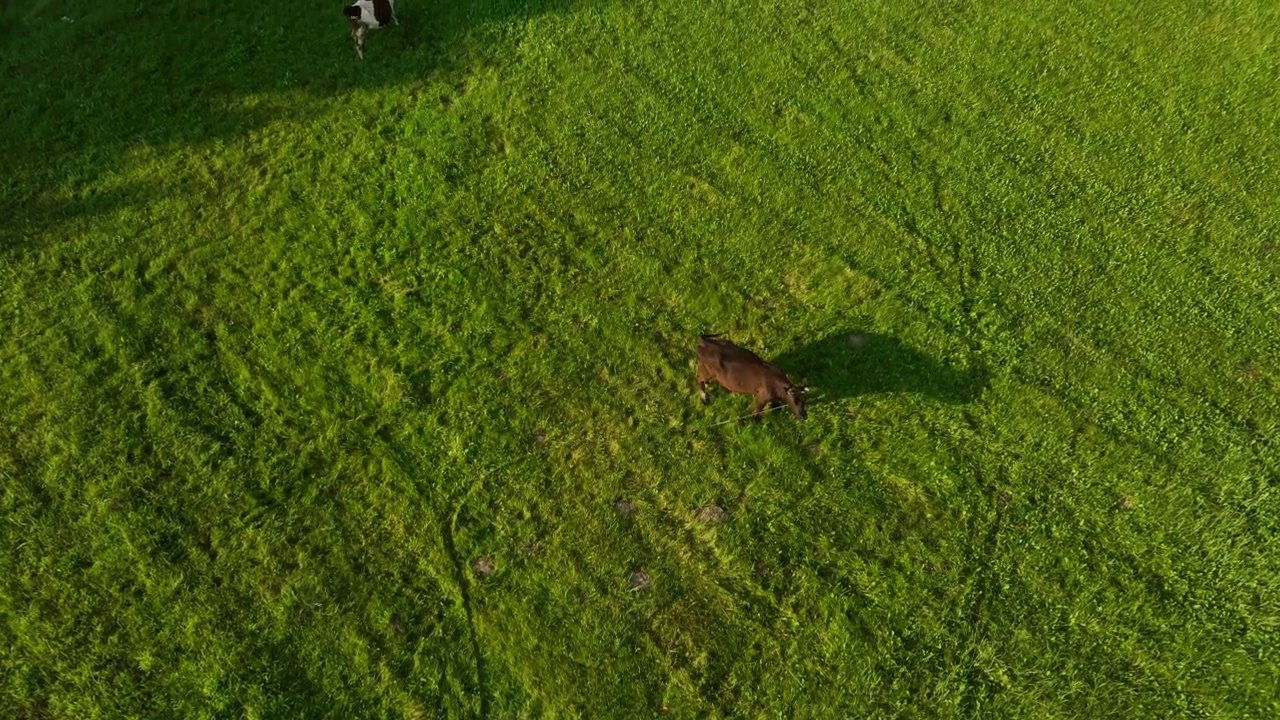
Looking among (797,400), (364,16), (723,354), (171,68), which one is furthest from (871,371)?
(171,68)

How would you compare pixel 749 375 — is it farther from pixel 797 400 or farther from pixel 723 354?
pixel 797 400

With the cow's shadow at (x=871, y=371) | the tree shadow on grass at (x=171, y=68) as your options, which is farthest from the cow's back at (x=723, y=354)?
the tree shadow on grass at (x=171, y=68)

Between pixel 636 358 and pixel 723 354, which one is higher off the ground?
pixel 723 354

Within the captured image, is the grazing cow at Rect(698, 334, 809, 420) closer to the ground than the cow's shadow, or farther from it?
farther from it

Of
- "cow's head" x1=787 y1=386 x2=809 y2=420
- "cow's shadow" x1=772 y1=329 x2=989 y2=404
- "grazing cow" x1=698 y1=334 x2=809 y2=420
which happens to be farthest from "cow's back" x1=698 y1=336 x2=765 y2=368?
"cow's shadow" x1=772 y1=329 x2=989 y2=404

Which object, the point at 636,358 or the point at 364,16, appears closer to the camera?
the point at 636,358

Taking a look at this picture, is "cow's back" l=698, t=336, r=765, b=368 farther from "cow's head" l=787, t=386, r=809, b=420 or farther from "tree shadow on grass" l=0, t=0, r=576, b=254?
"tree shadow on grass" l=0, t=0, r=576, b=254

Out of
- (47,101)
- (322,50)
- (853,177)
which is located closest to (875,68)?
(853,177)
